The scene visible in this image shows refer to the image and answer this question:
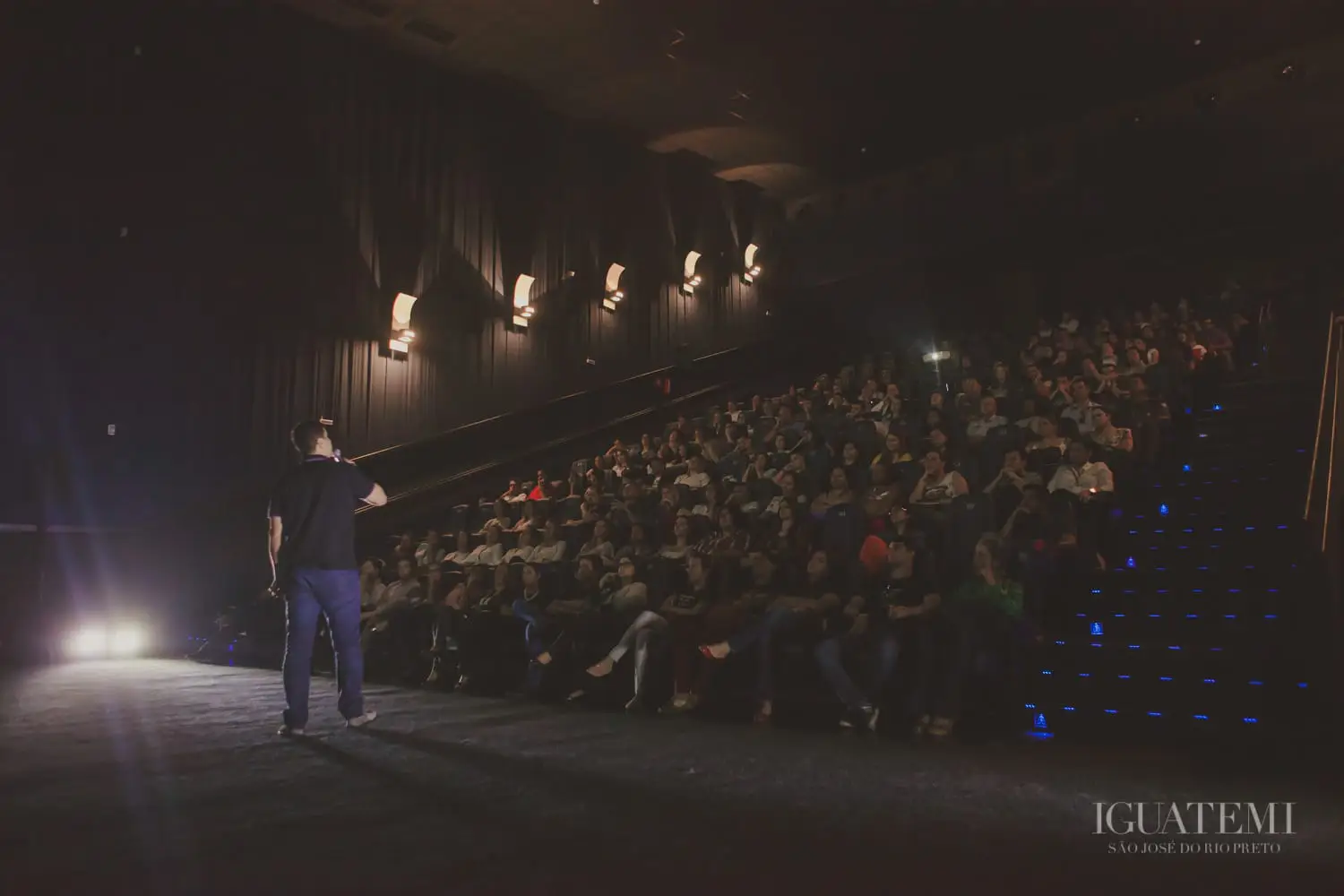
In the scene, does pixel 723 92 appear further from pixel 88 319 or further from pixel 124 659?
pixel 124 659

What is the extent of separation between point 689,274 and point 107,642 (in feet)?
32.4

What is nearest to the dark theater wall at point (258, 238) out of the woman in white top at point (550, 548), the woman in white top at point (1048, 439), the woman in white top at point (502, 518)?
the woman in white top at point (502, 518)

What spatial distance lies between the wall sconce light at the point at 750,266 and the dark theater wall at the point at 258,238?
3.50 metres

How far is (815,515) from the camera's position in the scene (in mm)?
6312

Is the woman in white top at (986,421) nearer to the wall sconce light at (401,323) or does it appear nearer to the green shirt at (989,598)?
the green shirt at (989,598)

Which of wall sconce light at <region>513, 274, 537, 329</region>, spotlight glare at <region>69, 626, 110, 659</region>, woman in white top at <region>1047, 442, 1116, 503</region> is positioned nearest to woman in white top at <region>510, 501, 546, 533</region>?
spotlight glare at <region>69, 626, 110, 659</region>

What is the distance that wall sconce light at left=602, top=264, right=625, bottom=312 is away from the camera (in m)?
14.1

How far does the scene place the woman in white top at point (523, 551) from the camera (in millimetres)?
7496

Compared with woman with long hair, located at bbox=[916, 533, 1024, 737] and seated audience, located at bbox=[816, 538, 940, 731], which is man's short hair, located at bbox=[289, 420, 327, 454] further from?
woman with long hair, located at bbox=[916, 533, 1024, 737]

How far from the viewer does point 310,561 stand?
4.35m

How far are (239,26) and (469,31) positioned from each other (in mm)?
2427

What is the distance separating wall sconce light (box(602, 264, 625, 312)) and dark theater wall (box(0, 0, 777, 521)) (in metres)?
0.22

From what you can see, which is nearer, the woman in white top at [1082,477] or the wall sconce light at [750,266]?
the woman in white top at [1082,477]

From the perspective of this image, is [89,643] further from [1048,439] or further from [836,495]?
[1048,439]
